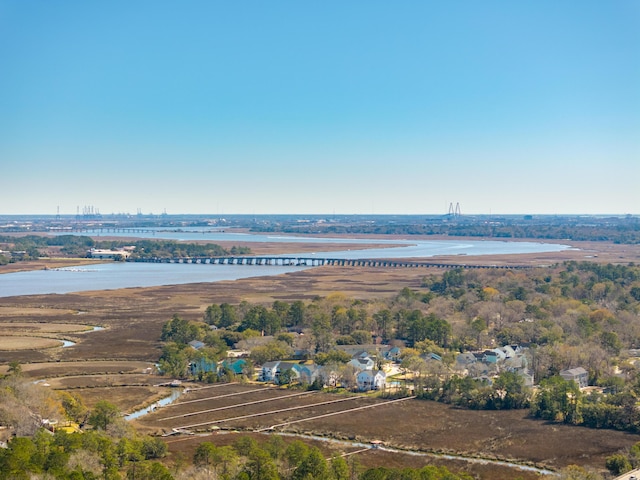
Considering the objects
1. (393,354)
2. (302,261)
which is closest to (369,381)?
(393,354)

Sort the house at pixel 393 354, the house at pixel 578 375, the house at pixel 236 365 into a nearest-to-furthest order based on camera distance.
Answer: the house at pixel 578 375, the house at pixel 236 365, the house at pixel 393 354

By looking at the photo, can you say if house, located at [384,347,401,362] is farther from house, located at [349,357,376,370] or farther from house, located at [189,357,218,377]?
house, located at [189,357,218,377]

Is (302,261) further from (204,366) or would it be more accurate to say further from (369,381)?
(369,381)

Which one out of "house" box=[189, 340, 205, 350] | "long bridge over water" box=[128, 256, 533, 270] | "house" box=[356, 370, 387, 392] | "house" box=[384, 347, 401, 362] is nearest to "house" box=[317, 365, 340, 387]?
"house" box=[356, 370, 387, 392]

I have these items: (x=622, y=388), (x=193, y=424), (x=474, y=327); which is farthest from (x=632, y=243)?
(x=193, y=424)

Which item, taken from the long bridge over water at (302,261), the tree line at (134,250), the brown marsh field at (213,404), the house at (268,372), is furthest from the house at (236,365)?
the tree line at (134,250)

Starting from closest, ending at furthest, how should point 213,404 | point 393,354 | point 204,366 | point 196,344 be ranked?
1. point 213,404
2. point 204,366
3. point 393,354
4. point 196,344

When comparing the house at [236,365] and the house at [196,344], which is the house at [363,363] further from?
the house at [196,344]
